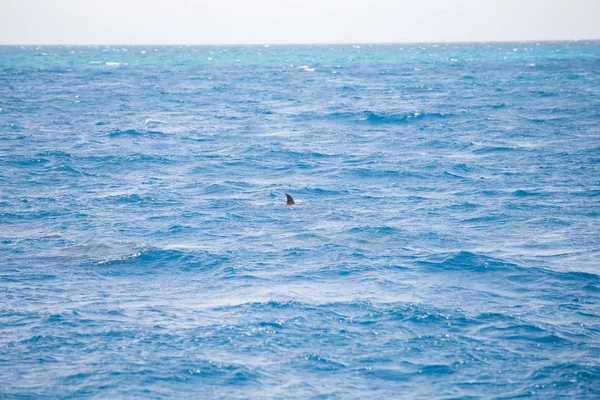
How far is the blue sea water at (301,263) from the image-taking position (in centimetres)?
1191

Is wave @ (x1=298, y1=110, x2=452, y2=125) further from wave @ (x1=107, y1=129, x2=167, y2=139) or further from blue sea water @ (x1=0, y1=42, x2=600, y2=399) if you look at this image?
wave @ (x1=107, y1=129, x2=167, y2=139)

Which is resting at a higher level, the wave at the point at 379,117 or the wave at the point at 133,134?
the wave at the point at 379,117

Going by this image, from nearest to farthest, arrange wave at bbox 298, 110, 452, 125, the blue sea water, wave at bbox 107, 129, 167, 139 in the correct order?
the blue sea water, wave at bbox 107, 129, 167, 139, wave at bbox 298, 110, 452, 125

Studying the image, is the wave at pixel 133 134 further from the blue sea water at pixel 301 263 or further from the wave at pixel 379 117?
the wave at pixel 379 117

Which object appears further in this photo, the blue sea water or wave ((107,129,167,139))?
wave ((107,129,167,139))

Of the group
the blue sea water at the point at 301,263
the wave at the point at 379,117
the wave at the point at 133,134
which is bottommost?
the blue sea water at the point at 301,263

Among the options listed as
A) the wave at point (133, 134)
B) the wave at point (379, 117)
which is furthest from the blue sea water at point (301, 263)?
the wave at point (379, 117)

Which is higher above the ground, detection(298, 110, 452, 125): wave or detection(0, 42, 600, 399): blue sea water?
detection(298, 110, 452, 125): wave

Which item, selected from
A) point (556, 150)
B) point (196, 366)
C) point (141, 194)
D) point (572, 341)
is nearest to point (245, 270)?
point (196, 366)

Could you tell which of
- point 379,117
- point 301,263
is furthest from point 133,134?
point 301,263

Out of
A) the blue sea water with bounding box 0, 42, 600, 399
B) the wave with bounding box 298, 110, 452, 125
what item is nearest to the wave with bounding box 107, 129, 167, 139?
the blue sea water with bounding box 0, 42, 600, 399

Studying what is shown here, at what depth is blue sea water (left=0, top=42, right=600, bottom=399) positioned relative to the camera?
469 inches

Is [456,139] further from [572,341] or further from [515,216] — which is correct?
[572,341]

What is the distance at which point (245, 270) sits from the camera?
17.4m
